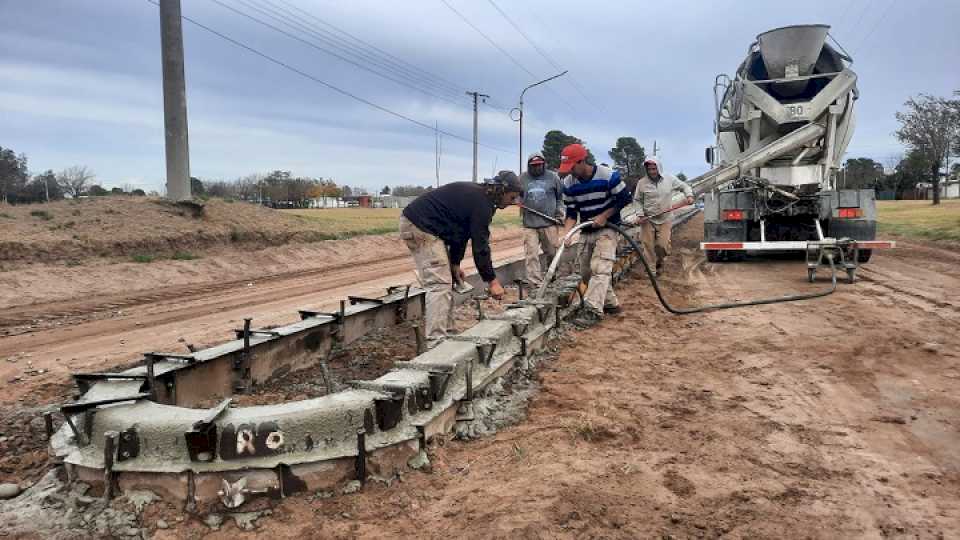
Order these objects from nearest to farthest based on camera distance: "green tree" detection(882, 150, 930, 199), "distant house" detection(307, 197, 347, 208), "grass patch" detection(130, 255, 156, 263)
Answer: "grass patch" detection(130, 255, 156, 263) → "green tree" detection(882, 150, 930, 199) → "distant house" detection(307, 197, 347, 208)

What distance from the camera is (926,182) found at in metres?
51.3

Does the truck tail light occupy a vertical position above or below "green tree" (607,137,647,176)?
below

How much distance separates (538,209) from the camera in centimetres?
755

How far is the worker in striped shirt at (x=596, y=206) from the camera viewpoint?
6254 millimetres

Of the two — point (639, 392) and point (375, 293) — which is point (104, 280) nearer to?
point (375, 293)

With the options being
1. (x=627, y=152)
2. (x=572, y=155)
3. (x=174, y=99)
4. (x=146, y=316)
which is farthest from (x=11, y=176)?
(x=627, y=152)

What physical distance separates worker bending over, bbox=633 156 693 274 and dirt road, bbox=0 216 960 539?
14.4ft

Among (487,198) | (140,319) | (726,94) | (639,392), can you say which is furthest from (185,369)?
(726,94)

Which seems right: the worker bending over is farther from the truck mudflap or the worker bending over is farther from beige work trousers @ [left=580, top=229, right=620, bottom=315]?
beige work trousers @ [left=580, top=229, right=620, bottom=315]

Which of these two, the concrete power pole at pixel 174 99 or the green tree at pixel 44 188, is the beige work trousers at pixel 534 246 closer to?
the concrete power pole at pixel 174 99

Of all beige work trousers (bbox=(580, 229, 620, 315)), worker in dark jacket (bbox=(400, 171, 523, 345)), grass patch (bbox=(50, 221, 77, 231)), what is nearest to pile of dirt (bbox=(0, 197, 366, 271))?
grass patch (bbox=(50, 221, 77, 231))

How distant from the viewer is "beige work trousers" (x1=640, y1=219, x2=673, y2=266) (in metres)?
10.0

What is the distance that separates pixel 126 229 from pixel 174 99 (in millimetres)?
3242

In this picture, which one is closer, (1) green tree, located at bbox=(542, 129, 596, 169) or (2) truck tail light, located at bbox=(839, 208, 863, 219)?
(2) truck tail light, located at bbox=(839, 208, 863, 219)
